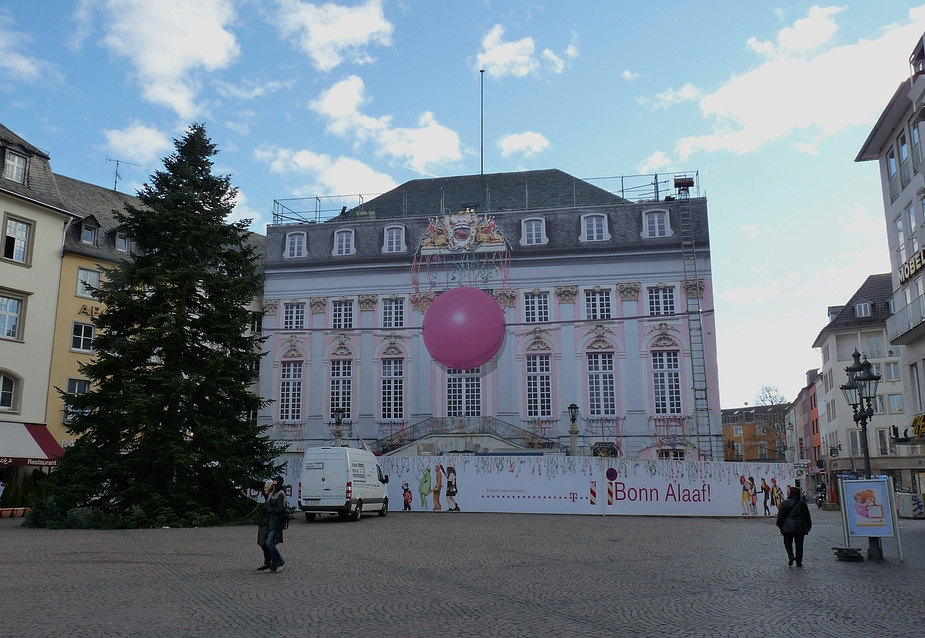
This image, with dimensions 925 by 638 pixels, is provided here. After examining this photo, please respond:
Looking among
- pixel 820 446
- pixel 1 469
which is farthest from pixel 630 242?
pixel 820 446

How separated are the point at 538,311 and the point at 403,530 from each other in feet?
79.2

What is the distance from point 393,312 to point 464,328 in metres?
17.8

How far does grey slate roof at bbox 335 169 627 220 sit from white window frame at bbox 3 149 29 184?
18075 mm

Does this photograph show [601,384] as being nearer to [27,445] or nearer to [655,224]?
[655,224]

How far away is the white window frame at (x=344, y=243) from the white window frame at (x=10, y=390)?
18.6 meters

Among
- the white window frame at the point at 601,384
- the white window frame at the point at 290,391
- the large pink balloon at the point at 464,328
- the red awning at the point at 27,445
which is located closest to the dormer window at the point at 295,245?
the white window frame at the point at 290,391

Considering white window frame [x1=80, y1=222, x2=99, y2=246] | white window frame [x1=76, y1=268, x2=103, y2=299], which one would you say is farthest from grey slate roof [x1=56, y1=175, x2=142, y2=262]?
white window frame [x1=76, y1=268, x2=103, y2=299]

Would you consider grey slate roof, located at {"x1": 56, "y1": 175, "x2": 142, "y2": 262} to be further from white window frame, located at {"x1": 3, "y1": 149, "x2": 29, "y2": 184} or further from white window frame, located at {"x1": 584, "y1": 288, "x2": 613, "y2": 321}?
Result: white window frame, located at {"x1": 584, "y1": 288, "x2": 613, "y2": 321}

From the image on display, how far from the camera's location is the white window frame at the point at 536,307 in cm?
4481

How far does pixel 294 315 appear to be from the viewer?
47.4 meters

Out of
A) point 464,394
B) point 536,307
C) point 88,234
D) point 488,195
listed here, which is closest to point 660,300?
point 536,307

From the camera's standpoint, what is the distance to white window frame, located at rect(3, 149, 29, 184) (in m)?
35.8

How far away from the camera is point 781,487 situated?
101 feet

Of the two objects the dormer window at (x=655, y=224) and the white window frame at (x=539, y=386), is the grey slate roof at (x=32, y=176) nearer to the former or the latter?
the white window frame at (x=539, y=386)
